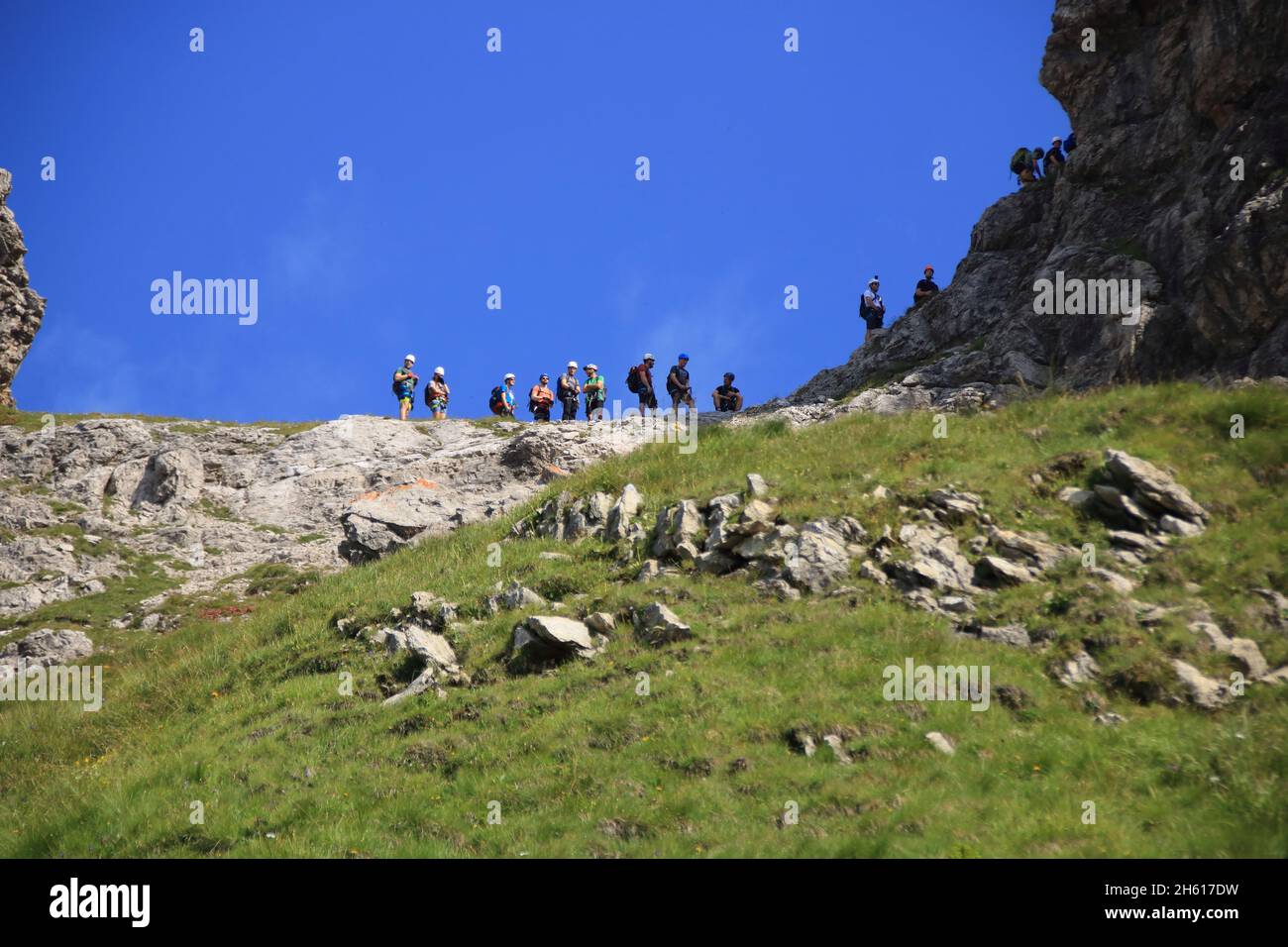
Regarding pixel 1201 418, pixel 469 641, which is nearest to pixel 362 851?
pixel 469 641

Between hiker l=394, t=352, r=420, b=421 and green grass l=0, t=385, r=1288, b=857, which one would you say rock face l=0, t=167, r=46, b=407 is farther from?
green grass l=0, t=385, r=1288, b=857

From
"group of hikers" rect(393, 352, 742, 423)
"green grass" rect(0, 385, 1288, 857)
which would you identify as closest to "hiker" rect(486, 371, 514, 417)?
"group of hikers" rect(393, 352, 742, 423)

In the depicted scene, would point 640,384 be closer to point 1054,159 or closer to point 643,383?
point 643,383

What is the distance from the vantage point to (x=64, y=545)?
1394 inches

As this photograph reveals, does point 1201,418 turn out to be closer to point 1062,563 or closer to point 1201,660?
point 1062,563

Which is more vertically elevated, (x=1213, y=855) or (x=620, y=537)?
(x=620, y=537)

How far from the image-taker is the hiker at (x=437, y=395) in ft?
155

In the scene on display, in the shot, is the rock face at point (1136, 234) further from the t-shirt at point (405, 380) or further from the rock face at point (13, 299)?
the rock face at point (13, 299)

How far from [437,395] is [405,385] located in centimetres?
151

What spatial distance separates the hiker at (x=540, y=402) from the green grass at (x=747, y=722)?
806 inches

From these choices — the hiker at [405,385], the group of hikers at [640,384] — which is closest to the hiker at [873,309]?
the group of hikers at [640,384]

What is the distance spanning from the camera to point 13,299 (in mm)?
55406
